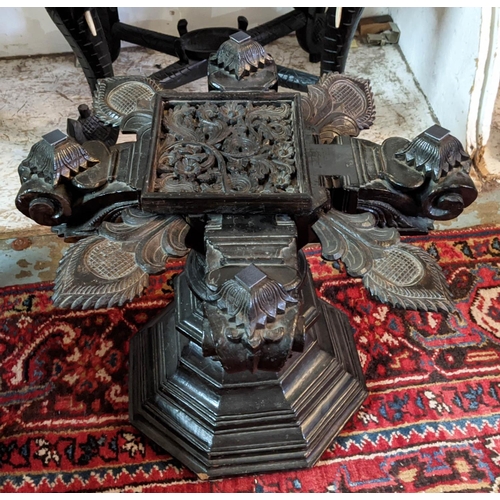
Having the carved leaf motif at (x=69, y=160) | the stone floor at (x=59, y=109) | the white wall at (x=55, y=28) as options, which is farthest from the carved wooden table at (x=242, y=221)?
the white wall at (x=55, y=28)

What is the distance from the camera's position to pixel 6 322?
1.51m

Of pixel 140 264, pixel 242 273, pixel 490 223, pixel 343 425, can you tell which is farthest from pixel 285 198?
pixel 490 223

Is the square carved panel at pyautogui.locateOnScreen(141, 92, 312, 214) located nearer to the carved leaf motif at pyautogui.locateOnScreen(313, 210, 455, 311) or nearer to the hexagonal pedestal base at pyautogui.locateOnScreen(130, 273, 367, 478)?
the carved leaf motif at pyautogui.locateOnScreen(313, 210, 455, 311)

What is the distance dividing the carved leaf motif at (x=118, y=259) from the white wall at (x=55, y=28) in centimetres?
165

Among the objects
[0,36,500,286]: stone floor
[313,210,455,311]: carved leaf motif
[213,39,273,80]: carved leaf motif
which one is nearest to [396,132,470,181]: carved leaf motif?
[313,210,455,311]: carved leaf motif

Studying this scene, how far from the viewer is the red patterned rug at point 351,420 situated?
1259 mm

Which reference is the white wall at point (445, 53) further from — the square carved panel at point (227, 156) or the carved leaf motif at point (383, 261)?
the carved leaf motif at point (383, 261)

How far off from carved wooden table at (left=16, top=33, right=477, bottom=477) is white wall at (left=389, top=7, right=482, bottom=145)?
753 mm

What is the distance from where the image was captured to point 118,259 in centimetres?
93

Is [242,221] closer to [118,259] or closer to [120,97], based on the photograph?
[118,259]

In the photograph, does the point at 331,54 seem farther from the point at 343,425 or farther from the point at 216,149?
the point at 343,425

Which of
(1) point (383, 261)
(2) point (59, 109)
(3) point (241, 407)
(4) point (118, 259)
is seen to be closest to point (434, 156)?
(1) point (383, 261)

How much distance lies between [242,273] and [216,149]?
1.03 feet

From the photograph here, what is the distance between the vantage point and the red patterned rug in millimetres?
1259
